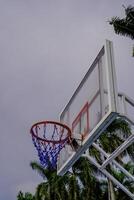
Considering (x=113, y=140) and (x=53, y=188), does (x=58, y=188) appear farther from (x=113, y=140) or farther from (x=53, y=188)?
(x=113, y=140)

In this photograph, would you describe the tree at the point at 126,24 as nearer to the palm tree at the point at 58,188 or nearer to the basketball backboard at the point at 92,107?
the basketball backboard at the point at 92,107

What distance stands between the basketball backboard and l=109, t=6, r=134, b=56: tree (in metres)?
5.69

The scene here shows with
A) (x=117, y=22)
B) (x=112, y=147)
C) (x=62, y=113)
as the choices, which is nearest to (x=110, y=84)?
(x=62, y=113)

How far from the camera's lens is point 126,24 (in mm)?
14664

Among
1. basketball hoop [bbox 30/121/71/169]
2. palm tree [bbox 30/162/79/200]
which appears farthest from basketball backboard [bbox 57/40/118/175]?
palm tree [bbox 30/162/79/200]

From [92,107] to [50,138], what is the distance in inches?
48.7

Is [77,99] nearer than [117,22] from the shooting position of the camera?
Yes

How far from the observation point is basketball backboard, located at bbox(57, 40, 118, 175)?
7.71 m

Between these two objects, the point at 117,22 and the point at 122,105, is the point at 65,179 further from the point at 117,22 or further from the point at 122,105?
the point at 122,105

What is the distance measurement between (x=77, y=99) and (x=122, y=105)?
52.6 inches

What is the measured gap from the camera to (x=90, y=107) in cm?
873

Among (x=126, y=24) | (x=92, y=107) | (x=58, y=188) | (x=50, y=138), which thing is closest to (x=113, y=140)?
(x=58, y=188)

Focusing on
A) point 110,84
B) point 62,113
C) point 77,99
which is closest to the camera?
point 110,84

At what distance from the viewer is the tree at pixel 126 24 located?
14.6 meters
